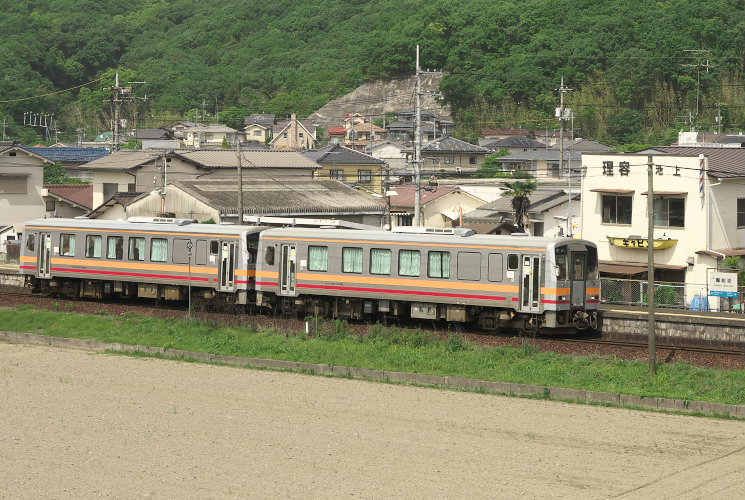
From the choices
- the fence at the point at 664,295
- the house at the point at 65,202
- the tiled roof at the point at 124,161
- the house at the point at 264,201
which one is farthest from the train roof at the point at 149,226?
the house at the point at 65,202

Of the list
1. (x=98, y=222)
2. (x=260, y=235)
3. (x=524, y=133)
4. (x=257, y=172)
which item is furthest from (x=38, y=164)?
(x=524, y=133)

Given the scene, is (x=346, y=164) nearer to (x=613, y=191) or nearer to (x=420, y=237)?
(x=613, y=191)

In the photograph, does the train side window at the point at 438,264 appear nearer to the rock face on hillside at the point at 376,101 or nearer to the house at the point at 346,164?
the house at the point at 346,164

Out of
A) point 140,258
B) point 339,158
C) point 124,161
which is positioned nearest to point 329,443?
point 140,258

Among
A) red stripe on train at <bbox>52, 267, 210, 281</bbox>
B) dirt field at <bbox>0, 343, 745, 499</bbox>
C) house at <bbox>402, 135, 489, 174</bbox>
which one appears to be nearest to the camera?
dirt field at <bbox>0, 343, 745, 499</bbox>

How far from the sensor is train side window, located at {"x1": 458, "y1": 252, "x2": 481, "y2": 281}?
855 inches

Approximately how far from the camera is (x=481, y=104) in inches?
3346

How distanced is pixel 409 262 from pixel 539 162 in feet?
121

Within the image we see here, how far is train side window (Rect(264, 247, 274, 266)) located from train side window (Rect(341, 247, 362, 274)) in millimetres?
1948

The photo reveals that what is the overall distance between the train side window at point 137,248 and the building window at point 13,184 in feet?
56.5

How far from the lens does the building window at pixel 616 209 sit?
29.4 m

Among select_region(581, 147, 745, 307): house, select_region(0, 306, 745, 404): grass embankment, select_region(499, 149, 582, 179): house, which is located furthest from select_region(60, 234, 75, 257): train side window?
select_region(499, 149, 582, 179): house

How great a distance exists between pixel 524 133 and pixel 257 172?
38.4 metres

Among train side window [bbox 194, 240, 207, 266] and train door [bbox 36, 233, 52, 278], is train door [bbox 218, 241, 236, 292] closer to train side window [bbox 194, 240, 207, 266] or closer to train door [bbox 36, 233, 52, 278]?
train side window [bbox 194, 240, 207, 266]
